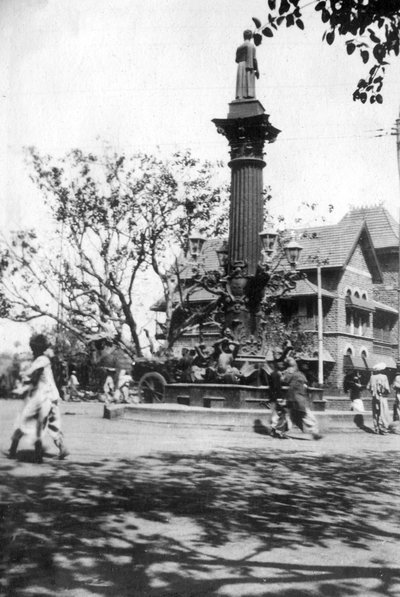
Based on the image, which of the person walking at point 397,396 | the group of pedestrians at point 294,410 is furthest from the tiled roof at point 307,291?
the group of pedestrians at point 294,410

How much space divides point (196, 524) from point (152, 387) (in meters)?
12.4

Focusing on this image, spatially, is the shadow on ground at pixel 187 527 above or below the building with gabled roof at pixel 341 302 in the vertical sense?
below

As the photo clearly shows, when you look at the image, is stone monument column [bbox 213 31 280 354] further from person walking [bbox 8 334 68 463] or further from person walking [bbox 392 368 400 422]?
person walking [bbox 8 334 68 463]

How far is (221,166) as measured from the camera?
94.4 ft

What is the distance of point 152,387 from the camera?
18266mm

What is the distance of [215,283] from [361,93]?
1017 cm

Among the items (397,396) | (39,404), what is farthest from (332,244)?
(39,404)

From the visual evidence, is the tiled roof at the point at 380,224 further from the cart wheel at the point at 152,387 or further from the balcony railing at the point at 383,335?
the cart wheel at the point at 152,387

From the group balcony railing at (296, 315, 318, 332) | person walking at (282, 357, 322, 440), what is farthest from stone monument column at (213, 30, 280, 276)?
balcony railing at (296, 315, 318, 332)

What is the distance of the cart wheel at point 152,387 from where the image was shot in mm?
18219

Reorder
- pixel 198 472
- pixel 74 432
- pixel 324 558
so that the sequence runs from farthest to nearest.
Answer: pixel 74 432 → pixel 198 472 → pixel 324 558

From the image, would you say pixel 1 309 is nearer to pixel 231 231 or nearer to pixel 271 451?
pixel 231 231

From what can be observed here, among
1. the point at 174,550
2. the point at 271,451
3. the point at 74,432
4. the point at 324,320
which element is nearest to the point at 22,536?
the point at 174,550

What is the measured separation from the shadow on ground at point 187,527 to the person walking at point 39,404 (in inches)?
19.1
